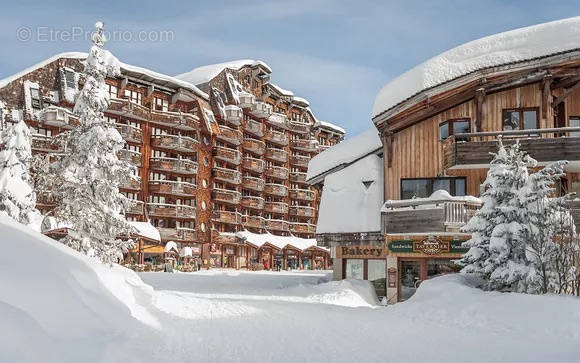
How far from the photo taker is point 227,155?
6138cm

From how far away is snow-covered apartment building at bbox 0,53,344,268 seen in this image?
48812 millimetres

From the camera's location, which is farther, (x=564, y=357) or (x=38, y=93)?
(x=38, y=93)

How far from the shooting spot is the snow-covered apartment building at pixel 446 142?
20.6 metres

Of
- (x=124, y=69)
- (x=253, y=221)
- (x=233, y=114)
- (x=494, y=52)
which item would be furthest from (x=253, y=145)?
(x=494, y=52)

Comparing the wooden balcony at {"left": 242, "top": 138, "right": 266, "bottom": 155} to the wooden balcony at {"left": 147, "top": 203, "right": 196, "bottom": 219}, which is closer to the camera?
the wooden balcony at {"left": 147, "top": 203, "right": 196, "bottom": 219}

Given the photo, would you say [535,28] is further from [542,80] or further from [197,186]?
[197,186]

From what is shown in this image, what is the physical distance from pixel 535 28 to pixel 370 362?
18067mm

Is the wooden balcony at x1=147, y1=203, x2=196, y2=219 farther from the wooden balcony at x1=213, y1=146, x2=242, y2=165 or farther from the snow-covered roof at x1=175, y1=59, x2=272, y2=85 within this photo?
the snow-covered roof at x1=175, y1=59, x2=272, y2=85

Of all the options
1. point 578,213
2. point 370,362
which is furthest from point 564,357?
point 578,213

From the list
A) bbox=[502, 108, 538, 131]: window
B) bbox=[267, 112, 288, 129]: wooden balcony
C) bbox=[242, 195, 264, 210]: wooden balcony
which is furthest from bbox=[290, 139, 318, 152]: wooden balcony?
bbox=[502, 108, 538, 131]: window

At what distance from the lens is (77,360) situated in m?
7.37

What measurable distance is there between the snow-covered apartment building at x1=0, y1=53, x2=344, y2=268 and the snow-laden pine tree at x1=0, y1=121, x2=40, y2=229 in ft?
29.2

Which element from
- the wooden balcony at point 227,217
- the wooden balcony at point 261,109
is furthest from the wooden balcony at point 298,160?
the wooden balcony at point 227,217

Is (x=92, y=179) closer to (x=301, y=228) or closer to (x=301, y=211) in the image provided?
(x=301, y=228)
